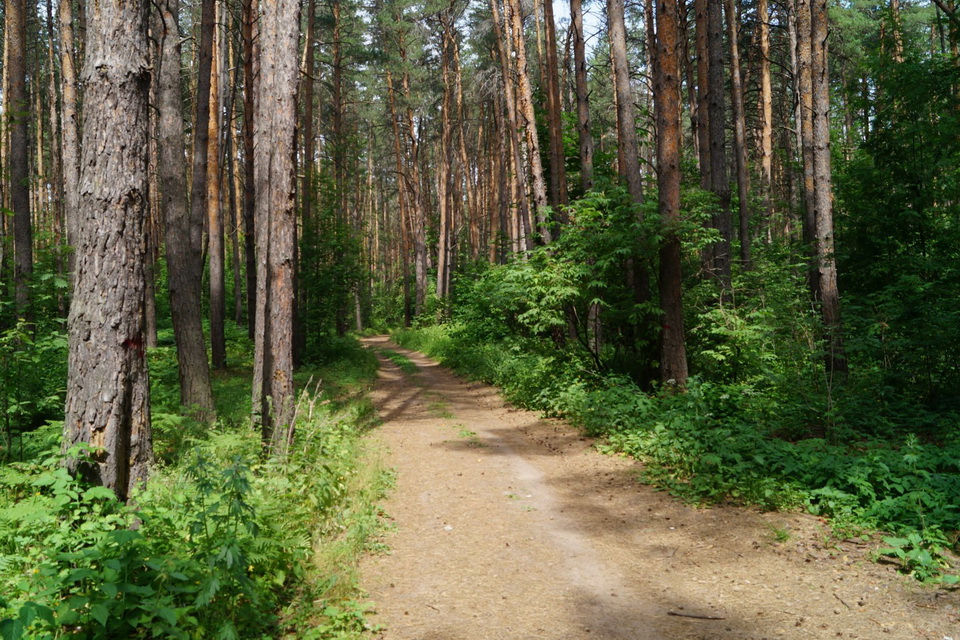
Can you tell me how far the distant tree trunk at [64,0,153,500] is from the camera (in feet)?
15.8

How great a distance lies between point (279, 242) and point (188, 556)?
4.45 meters

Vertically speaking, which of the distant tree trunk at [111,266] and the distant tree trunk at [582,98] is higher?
the distant tree trunk at [582,98]

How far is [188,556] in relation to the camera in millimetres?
3910

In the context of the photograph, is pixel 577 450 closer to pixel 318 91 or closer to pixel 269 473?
pixel 269 473

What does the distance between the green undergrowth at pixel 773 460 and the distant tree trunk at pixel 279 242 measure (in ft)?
14.8

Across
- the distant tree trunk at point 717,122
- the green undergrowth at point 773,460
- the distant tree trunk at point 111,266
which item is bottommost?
the green undergrowth at point 773,460

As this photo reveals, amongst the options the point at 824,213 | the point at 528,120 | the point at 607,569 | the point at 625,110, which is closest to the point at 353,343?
the point at 528,120

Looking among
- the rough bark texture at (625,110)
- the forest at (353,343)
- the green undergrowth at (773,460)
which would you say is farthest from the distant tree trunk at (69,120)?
the rough bark texture at (625,110)

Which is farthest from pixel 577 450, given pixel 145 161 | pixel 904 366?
pixel 145 161

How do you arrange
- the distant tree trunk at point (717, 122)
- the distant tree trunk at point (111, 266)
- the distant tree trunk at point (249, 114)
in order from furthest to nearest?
the distant tree trunk at point (249, 114) < the distant tree trunk at point (717, 122) < the distant tree trunk at point (111, 266)

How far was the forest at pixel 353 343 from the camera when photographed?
4.14 metres

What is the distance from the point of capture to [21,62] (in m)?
12.2

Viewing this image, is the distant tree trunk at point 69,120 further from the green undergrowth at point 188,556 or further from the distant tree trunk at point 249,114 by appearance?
the green undergrowth at point 188,556

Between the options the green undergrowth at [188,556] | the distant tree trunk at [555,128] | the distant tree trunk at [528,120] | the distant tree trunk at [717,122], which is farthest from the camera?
the distant tree trunk at [555,128]
